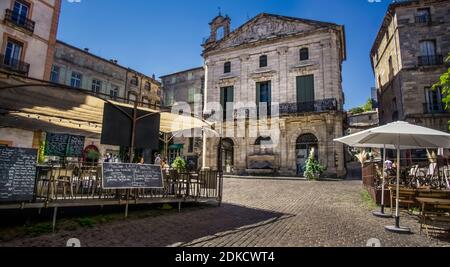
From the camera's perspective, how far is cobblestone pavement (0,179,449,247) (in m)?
4.48

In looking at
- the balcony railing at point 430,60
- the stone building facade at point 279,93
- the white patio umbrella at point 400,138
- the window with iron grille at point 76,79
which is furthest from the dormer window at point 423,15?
the window with iron grille at point 76,79

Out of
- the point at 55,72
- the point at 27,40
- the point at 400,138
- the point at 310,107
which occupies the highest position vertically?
the point at 55,72

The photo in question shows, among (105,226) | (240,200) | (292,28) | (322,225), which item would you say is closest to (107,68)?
(292,28)

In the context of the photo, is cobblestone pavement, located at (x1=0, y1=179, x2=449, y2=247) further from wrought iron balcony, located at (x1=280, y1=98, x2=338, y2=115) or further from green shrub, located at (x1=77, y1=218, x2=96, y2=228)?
wrought iron balcony, located at (x1=280, y1=98, x2=338, y2=115)

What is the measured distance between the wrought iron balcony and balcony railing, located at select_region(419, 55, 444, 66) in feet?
24.6

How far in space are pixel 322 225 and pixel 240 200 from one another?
416 centimetres

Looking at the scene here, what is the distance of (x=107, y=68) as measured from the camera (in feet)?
96.0

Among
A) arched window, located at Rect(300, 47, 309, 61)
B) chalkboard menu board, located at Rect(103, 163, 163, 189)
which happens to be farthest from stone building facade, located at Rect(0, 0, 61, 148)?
arched window, located at Rect(300, 47, 309, 61)

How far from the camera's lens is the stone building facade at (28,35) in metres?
16.2

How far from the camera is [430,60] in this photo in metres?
20.1

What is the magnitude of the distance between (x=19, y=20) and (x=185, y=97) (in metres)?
17.8

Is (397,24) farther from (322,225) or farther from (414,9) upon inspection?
(322,225)

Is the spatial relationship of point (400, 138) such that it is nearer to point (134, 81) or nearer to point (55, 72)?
point (55, 72)

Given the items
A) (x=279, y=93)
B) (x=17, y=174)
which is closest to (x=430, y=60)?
(x=279, y=93)
